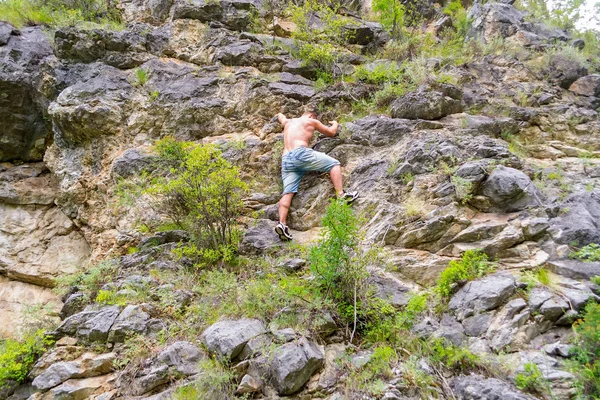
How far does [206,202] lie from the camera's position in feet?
16.7

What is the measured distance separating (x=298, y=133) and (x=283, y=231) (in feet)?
6.27

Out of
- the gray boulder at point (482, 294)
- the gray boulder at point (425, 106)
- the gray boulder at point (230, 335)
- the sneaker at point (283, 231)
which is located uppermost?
the gray boulder at point (425, 106)

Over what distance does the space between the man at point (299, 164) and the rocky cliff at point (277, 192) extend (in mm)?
233

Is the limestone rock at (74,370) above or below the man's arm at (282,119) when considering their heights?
below

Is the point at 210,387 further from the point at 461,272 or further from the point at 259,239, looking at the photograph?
the point at 461,272

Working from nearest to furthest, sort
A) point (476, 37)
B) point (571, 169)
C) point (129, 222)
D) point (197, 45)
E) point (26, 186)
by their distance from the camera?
point (571, 169) → point (129, 222) → point (26, 186) → point (197, 45) → point (476, 37)

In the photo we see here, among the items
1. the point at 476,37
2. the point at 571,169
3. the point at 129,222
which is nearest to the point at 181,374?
the point at 129,222

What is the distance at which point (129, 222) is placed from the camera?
6.15 metres

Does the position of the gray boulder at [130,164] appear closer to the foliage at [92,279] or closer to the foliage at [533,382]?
the foliage at [92,279]

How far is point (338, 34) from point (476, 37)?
399cm

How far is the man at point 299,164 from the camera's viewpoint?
18.2 ft

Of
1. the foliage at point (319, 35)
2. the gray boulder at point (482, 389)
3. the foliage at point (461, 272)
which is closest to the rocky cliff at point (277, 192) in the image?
the gray boulder at point (482, 389)

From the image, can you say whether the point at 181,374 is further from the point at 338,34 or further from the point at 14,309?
the point at 338,34

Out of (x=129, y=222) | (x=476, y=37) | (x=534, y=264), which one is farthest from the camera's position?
(x=476, y=37)
